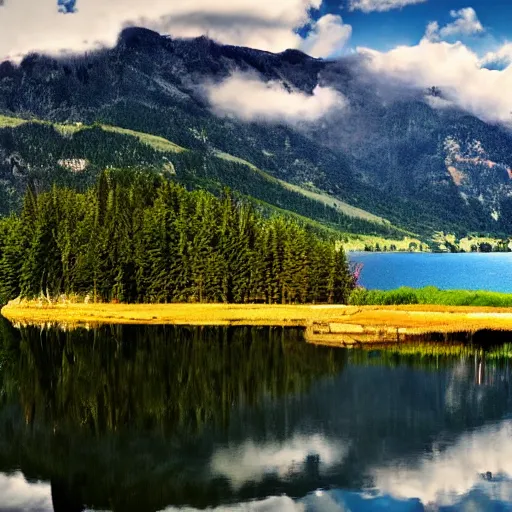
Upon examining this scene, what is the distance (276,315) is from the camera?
117 meters

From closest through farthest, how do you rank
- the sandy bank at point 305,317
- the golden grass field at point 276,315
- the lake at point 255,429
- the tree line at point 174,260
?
the lake at point 255,429 < the sandy bank at point 305,317 < the golden grass field at point 276,315 < the tree line at point 174,260

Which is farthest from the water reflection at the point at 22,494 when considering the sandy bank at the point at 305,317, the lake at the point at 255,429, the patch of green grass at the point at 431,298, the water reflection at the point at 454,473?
the patch of green grass at the point at 431,298

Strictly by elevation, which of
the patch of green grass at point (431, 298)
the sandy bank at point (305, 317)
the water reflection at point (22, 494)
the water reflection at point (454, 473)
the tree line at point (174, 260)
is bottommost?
the water reflection at point (22, 494)

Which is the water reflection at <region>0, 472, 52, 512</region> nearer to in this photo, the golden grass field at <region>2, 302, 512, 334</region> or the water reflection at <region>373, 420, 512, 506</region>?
the water reflection at <region>373, 420, 512, 506</region>

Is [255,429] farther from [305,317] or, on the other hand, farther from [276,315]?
[276,315]

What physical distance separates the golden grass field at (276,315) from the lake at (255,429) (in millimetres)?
13049

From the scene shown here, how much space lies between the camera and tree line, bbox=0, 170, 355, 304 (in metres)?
138

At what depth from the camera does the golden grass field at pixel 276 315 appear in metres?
100

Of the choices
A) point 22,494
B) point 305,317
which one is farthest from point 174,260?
point 22,494

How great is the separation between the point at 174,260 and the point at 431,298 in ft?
165

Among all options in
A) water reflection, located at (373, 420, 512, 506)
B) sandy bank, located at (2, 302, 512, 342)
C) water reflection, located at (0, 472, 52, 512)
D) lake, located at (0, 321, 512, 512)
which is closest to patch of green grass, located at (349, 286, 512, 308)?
sandy bank, located at (2, 302, 512, 342)

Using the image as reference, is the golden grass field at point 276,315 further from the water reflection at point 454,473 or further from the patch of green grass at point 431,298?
the water reflection at point 454,473

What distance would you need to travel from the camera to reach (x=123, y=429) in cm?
5297

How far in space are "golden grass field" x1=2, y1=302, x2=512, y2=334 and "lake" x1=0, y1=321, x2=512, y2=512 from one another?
1305 centimetres
